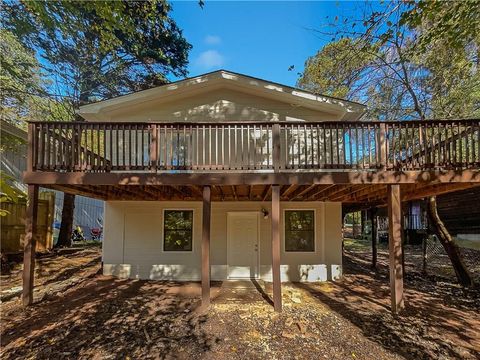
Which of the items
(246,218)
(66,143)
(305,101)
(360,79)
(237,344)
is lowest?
(237,344)

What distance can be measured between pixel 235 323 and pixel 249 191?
11.9ft

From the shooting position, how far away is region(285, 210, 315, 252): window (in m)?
9.60

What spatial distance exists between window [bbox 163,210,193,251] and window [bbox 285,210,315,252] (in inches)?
119

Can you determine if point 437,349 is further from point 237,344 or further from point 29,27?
point 29,27

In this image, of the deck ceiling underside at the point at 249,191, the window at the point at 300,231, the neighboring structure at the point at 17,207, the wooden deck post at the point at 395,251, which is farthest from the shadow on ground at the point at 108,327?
the wooden deck post at the point at 395,251

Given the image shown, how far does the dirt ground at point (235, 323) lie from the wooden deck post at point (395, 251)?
0.34m

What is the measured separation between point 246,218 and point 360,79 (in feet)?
19.8

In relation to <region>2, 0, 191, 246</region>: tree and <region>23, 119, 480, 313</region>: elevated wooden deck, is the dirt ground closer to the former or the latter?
<region>23, 119, 480, 313</region>: elevated wooden deck

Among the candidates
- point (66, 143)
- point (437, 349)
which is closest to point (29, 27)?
point (66, 143)

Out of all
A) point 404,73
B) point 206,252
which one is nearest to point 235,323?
point 206,252

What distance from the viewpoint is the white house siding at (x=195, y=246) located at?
9.48 m

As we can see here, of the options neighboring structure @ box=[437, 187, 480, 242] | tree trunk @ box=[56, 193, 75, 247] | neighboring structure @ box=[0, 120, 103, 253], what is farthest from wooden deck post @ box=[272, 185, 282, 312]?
neighboring structure @ box=[437, 187, 480, 242]

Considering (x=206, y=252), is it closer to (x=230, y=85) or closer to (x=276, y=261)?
(x=276, y=261)

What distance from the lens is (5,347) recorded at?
491 cm
